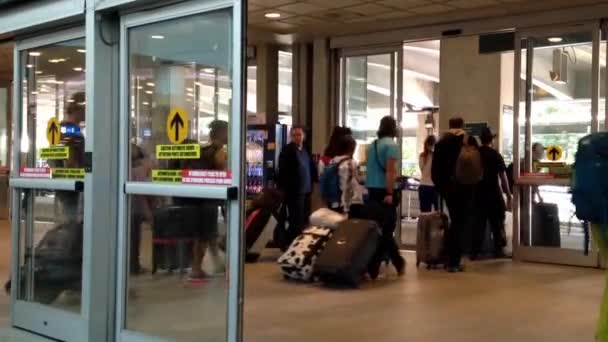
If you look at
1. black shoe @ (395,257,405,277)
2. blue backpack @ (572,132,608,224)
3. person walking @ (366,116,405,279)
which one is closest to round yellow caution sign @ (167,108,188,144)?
blue backpack @ (572,132,608,224)

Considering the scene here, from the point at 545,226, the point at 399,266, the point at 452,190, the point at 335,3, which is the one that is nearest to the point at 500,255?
the point at 545,226

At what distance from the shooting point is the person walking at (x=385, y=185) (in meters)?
7.52

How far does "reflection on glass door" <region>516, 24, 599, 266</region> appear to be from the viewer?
9.02 metres

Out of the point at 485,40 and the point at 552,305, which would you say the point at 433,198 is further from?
the point at 552,305

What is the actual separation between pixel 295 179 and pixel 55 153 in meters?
4.45

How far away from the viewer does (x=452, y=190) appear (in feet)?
26.9

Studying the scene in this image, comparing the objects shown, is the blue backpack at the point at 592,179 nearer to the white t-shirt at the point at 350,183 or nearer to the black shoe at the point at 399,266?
the white t-shirt at the point at 350,183

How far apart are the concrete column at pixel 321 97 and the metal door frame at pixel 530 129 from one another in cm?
295

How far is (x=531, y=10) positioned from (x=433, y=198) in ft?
10.3

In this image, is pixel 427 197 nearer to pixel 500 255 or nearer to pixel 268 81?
pixel 500 255

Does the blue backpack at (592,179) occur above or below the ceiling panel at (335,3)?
below

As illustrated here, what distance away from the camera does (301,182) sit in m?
9.32

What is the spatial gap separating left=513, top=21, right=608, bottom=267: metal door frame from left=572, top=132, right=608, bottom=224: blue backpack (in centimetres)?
625

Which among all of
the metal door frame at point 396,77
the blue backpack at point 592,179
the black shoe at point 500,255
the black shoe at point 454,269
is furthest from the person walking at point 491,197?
the blue backpack at point 592,179
